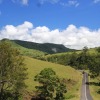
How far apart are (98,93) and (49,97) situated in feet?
76.3

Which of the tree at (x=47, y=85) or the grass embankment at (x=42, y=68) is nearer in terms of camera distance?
the tree at (x=47, y=85)

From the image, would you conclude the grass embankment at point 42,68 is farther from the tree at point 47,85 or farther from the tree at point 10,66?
the tree at point 10,66

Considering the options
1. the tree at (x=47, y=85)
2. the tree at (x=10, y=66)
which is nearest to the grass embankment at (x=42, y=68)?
the tree at (x=47, y=85)

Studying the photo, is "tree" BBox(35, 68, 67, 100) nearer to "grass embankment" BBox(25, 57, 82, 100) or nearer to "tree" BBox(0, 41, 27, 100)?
"grass embankment" BBox(25, 57, 82, 100)

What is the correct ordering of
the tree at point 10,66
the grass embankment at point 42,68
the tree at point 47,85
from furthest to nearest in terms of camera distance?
the grass embankment at point 42,68, the tree at point 47,85, the tree at point 10,66

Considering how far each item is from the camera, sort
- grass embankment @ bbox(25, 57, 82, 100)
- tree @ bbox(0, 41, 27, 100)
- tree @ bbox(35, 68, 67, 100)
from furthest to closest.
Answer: grass embankment @ bbox(25, 57, 82, 100)
tree @ bbox(35, 68, 67, 100)
tree @ bbox(0, 41, 27, 100)

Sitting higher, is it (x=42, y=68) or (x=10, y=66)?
(x=10, y=66)

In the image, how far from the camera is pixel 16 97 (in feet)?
282

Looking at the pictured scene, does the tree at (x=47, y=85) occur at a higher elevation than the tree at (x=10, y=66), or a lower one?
lower

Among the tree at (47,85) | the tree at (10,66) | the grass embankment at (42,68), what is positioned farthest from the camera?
the grass embankment at (42,68)

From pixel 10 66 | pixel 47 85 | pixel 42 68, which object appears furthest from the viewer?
pixel 42 68

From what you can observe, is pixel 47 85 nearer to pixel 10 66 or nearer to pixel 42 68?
pixel 10 66

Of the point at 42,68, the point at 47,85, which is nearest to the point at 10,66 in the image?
the point at 47,85

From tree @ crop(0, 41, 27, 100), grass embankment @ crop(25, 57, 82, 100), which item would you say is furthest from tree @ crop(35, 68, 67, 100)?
tree @ crop(0, 41, 27, 100)
